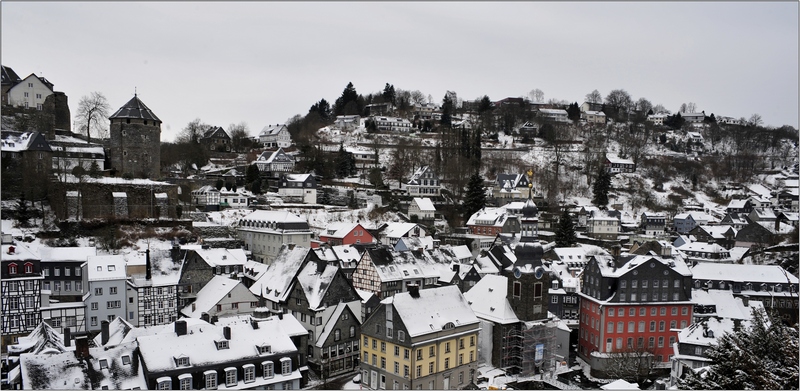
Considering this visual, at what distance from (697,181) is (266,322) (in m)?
97.5

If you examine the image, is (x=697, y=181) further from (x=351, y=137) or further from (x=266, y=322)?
(x=266, y=322)

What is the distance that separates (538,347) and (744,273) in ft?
82.3

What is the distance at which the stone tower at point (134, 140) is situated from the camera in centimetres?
5438

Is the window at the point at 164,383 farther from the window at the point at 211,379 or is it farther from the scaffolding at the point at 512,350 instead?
the scaffolding at the point at 512,350

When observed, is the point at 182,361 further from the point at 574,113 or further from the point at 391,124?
the point at 574,113

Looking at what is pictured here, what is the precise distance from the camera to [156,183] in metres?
52.0

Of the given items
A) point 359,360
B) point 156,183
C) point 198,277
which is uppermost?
point 156,183

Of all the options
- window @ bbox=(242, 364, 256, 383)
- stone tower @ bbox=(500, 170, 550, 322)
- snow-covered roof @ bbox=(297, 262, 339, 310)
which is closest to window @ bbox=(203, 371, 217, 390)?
window @ bbox=(242, 364, 256, 383)

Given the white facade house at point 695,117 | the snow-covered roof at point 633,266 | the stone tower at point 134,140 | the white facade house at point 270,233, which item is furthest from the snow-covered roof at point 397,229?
the white facade house at point 695,117

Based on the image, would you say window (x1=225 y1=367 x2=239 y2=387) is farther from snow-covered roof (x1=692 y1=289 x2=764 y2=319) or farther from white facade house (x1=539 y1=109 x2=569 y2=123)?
white facade house (x1=539 y1=109 x2=569 y2=123)

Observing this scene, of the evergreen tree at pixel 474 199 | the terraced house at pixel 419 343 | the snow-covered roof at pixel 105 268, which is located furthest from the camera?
the evergreen tree at pixel 474 199

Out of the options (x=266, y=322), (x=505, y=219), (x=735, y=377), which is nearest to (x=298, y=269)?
(x=266, y=322)

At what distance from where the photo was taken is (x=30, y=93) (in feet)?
199

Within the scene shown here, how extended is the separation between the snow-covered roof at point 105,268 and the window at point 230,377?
14.1 metres
